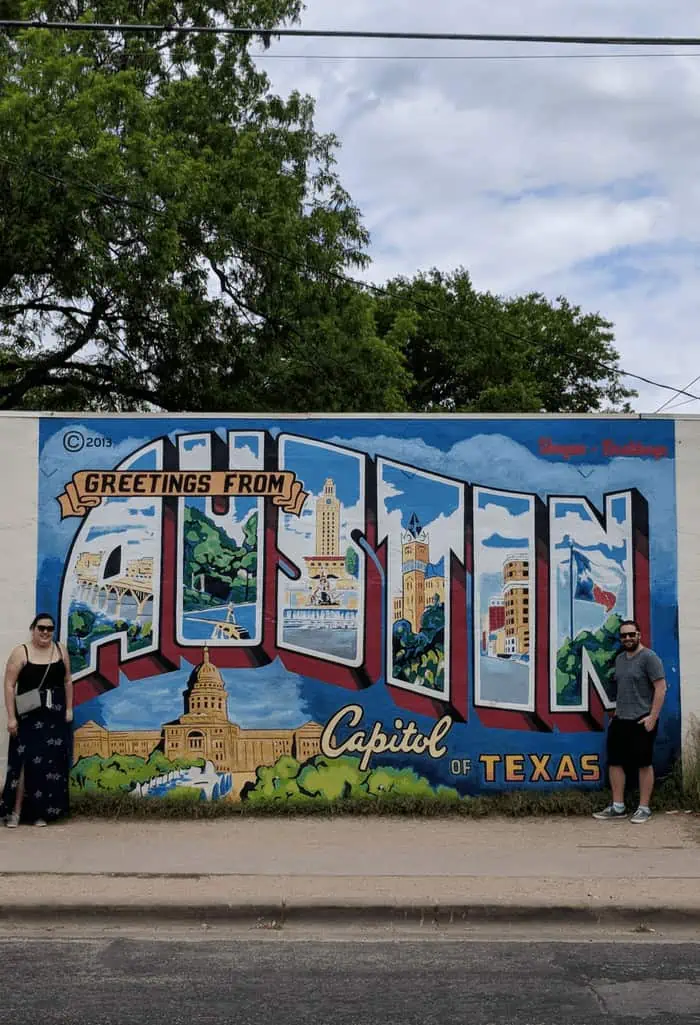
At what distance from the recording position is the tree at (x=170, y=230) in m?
17.3

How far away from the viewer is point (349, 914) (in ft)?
21.2

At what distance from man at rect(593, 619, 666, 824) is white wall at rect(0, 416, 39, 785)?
4967 millimetres

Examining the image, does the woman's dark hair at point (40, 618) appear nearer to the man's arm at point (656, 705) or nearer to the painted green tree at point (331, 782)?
the painted green tree at point (331, 782)

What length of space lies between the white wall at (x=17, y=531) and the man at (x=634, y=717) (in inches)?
196

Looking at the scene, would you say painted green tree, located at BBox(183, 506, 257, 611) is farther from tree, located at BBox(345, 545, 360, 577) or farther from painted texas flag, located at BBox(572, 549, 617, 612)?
painted texas flag, located at BBox(572, 549, 617, 612)

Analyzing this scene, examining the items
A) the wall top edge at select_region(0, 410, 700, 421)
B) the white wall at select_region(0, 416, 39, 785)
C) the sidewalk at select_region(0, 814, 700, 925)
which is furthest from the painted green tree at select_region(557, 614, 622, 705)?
the white wall at select_region(0, 416, 39, 785)

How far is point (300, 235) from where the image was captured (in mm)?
21078

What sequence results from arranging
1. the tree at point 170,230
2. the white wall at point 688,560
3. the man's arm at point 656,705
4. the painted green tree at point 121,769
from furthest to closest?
the tree at point 170,230, the white wall at point 688,560, the painted green tree at point 121,769, the man's arm at point 656,705

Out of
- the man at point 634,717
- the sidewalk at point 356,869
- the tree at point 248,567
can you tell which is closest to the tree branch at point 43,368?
the tree at point 248,567

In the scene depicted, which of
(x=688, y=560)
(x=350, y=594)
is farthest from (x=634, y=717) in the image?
(x=350, y=594)

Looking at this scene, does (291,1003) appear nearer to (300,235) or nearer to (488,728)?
(488,728)

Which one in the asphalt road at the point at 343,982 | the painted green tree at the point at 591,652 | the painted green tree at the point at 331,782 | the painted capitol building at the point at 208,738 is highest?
→ the painted green tree at the point at 591,652

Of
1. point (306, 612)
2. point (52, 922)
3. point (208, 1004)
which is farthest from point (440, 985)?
point (306, 612)

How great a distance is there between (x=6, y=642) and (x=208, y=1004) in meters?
4.59
